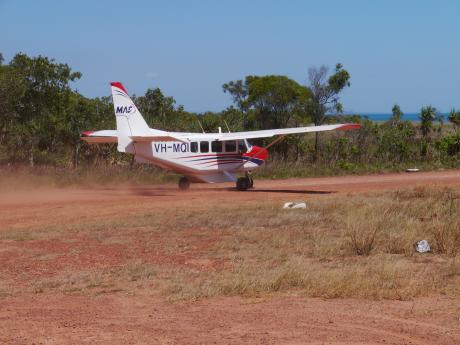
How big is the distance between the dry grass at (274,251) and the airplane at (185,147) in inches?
231

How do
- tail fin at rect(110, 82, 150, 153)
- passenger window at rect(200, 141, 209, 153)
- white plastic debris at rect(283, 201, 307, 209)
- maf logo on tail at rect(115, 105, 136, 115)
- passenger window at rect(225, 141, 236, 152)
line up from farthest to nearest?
passenger window at rect(225, 141, 236, 152) < passenger window at rect(200, 141, 209, 153) < maf logo on tail at rect(115, 105, 136, 115) < tail fin at rect(110, 82, 150, 153) < white plastic debris at rect(283, 201, 307, 209)

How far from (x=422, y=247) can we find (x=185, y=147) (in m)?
14.3

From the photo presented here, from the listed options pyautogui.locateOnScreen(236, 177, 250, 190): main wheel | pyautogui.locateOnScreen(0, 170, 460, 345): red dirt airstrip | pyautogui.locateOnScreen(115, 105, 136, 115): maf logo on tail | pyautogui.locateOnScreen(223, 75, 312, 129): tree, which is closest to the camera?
pyautogui.locateOnScreen(0, 170, 460, 345): red dirt airstrip

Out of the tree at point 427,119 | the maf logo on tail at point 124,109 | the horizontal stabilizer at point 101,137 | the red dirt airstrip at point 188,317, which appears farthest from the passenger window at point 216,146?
the tree at point 427,119

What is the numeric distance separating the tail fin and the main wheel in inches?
151

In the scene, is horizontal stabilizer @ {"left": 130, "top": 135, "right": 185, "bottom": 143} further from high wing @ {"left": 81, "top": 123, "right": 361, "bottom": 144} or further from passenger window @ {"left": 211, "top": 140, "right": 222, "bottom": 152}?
passenger window @ {"left": 211, "top": 140, "right": 222, "bottom": 152}

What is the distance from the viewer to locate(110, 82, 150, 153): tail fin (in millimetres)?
26031

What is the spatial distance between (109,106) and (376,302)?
32.3 m

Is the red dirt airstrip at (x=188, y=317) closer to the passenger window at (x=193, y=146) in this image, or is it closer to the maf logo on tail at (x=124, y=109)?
the maf logo on tail at (x=124, y=109)

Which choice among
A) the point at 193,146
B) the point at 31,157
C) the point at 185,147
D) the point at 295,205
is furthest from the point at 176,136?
the point at 31,157

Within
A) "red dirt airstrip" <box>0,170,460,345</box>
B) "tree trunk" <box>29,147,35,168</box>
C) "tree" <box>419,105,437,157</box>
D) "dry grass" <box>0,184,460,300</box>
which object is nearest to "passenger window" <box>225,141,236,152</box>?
"dry grass" <box>0,184,460,300</box>

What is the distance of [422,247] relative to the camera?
13.5 metres

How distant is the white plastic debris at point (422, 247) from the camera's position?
13.4m

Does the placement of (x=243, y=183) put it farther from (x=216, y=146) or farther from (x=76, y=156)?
(x=76, y=156)
